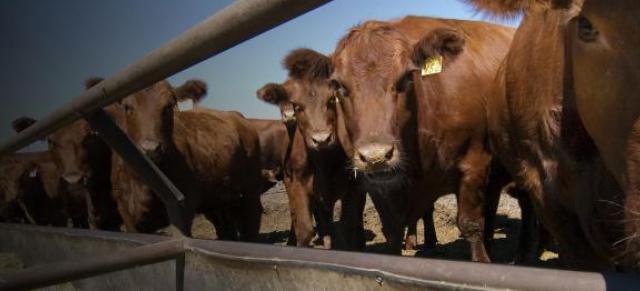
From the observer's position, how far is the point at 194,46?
4.91ft

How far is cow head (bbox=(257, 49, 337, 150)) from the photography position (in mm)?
4223

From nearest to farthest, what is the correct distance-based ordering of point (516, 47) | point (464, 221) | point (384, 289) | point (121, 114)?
point (384, 289) → point (516, 47) → point (464, 221) → point (121, 114)

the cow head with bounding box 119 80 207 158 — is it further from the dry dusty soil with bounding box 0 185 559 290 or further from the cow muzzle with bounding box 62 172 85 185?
the cow muzzle with bounding box 62 172 85 185

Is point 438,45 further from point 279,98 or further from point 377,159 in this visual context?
point 279,98

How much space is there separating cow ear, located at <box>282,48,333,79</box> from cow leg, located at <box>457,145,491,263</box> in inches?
46.5

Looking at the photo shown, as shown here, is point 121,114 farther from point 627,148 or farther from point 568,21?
point 627,148

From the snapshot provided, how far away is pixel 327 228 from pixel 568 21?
4.91 meters

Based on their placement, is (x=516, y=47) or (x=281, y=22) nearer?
(x=281, y=22)

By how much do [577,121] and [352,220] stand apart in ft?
10.2

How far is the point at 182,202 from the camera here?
2592mm

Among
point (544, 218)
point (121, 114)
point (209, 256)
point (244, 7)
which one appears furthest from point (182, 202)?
point (121, 114)

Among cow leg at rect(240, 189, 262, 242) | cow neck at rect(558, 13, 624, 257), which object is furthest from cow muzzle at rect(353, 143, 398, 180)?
cow leg at rect(240, 189, 262, 242)

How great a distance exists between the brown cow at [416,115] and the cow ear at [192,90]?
96.9 inches

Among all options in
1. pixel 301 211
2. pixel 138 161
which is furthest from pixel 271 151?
pixel 138 161
